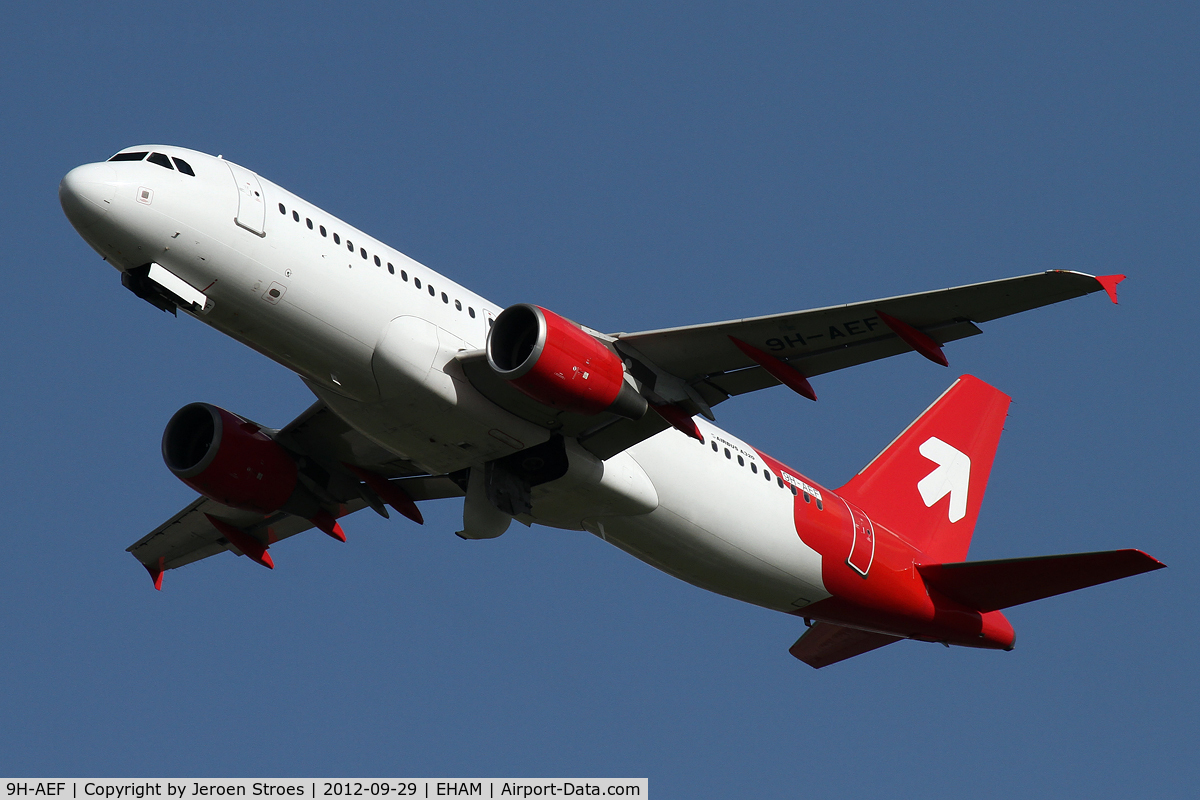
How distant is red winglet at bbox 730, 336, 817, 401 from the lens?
78.1 feet

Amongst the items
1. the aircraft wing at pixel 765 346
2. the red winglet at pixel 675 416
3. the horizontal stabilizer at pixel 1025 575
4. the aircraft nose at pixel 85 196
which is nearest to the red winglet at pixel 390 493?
the aircraft wing at pixel 765 346

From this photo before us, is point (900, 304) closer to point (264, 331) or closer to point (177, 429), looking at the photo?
point (264, 331)

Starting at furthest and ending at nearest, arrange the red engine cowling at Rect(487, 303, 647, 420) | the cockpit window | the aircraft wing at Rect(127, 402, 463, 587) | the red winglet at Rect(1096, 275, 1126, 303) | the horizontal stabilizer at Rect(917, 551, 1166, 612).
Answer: the aircraft wing at Rect(127, 402, 463, 587)
the horizontal stabilizer at Rect(917, 551, 1166, 612)
the red engine cowling at Rect(487, 303, 647, 420)
the cockpit window
the red winglet at Rect(1096, 275, 1126, 303)

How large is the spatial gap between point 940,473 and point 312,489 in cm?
1525

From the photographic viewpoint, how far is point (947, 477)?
33125mm

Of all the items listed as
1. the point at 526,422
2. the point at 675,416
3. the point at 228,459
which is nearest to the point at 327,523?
the point at 228,459

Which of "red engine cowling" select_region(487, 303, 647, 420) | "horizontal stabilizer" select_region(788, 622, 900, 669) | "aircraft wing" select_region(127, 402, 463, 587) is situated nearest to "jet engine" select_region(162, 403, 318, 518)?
"aircraft wing" select_region(127, 402, 463, 587)

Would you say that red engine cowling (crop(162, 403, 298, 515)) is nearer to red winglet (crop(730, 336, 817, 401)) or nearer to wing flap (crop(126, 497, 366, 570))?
wing flap (crop(126, 497, 366, 570))

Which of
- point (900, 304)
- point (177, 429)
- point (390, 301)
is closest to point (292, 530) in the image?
point (177, 429)

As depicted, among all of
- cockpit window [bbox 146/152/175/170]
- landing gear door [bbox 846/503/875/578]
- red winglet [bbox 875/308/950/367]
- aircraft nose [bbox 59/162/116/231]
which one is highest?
cockpit window [bbox 146/152/175/170]

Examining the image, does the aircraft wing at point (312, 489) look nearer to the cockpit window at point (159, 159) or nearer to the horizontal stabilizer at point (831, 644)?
the cockpit window at point (159, 159)

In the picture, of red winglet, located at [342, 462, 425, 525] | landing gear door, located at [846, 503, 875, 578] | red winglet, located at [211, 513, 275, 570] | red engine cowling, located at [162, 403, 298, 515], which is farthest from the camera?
red winglet, located at [211, 513, 275, 570]

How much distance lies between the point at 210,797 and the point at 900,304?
49.1 ft

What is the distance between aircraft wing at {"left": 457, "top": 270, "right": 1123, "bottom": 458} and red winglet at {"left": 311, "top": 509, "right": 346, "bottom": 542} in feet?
22.0
